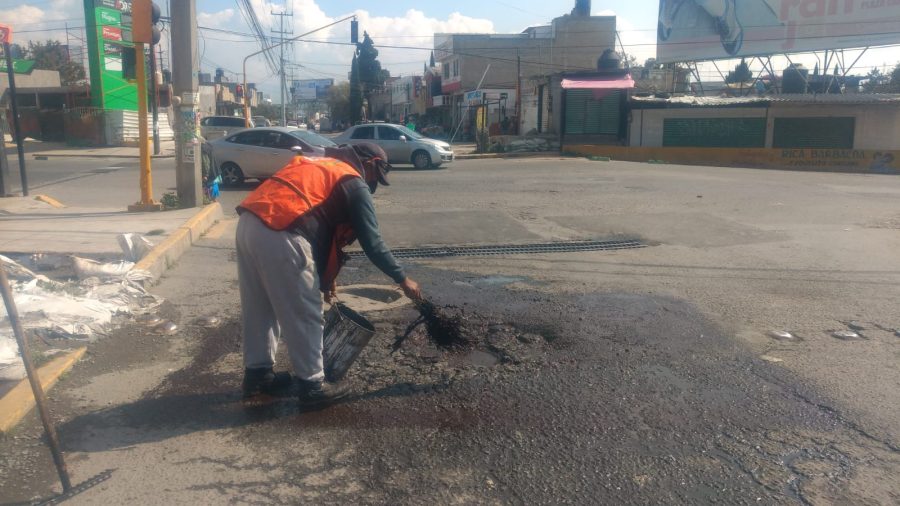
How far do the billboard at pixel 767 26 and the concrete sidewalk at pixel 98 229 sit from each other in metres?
27.8

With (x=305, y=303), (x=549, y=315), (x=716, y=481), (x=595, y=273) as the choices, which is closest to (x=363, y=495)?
(x=305, y=303)

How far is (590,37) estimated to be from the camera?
171 feet

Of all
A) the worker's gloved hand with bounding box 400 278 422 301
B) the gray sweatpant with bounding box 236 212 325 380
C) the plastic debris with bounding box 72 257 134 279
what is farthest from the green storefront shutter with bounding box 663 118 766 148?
the gray sweatpant with bounding box 236 212 325 380

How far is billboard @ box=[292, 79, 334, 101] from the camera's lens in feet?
335

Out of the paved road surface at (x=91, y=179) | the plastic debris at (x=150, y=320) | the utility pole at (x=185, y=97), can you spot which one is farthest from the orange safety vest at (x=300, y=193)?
the paved road surface at (x=91, y=179)

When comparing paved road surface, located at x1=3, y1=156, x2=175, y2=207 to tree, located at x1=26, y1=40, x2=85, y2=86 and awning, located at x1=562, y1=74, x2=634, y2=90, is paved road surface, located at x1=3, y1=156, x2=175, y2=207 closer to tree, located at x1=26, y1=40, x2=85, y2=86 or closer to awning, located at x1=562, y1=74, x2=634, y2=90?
awning, located at x1=562, y1=74, x2=634, y2=90

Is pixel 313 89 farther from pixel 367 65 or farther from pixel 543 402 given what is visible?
pixel 543 402

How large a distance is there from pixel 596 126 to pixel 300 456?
3009 centimetres

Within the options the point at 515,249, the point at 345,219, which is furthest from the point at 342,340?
the point at 515,249

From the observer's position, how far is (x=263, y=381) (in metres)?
4.28

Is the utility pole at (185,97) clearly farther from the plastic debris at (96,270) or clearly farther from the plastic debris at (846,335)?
the plastic debris at (846,335)

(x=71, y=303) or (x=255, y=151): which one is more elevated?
(x=255, y=151)

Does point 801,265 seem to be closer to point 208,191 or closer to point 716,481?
point 716,481

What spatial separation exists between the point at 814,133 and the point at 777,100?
189cm
